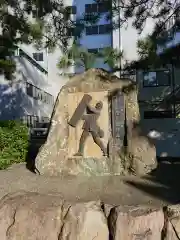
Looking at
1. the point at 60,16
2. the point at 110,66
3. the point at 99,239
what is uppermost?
the point at 60,16

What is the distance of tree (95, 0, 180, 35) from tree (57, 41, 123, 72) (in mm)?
797

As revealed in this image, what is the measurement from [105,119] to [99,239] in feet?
12.3

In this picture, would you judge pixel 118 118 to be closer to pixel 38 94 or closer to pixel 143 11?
pixel 143 11

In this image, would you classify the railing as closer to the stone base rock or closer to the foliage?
the foliage

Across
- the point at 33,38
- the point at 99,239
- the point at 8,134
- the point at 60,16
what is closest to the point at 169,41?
the point at 60,16

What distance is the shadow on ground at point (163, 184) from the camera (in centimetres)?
535

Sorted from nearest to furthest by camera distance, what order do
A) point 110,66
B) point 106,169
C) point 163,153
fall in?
point 106,169, point 110,66, point 163,153

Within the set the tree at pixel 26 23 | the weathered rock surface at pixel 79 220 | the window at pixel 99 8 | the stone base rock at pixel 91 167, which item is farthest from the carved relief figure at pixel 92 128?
the weathered rock surface at pixel 79 220

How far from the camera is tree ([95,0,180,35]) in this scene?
7.76m

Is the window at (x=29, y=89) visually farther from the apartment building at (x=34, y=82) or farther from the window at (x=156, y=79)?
the window at (x=156, y=79)

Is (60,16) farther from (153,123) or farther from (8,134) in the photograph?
(153,123)

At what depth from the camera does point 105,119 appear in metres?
7.20

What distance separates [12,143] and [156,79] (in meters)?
12.1

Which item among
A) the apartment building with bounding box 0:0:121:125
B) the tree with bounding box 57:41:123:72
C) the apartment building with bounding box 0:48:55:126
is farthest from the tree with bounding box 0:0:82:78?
the apartment building with bounding box 0:48:55:126
